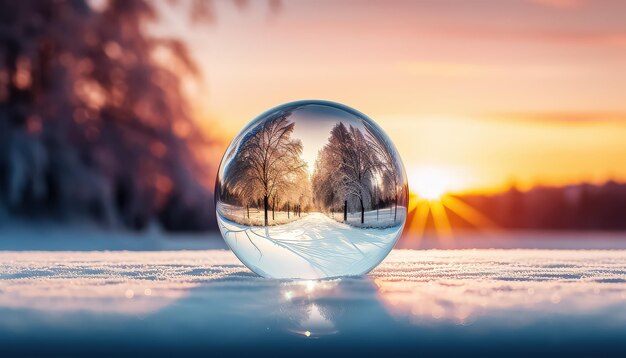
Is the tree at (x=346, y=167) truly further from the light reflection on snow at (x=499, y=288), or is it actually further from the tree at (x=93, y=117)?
the tree at (x=93, y=117)

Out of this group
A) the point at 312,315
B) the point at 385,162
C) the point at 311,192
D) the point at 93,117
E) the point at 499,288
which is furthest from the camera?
the point at 93,117

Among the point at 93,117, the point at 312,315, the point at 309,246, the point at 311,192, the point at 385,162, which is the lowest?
the point at 312,315

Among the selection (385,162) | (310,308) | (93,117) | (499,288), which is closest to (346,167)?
(385,162)

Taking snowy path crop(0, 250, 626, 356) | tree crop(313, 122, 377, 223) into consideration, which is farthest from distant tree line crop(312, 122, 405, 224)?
snowy path crop(0, 250, 626, 356)

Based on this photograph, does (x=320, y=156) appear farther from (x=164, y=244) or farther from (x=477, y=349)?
(x=164, y=244)

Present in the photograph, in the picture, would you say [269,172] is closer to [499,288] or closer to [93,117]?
[499,288]

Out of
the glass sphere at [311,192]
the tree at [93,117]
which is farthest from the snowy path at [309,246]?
the tree at [93,117]
